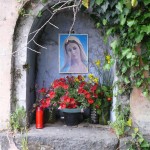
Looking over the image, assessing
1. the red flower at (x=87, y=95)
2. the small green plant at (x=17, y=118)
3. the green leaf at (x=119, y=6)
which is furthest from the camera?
the red flower at (x=87, y=95)

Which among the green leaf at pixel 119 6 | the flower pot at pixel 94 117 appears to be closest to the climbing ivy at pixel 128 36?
the green leaf at pixel 119 6

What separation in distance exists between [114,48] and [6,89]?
127cm

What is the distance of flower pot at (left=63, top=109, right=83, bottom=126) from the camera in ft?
11.2

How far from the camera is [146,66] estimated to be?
293cm

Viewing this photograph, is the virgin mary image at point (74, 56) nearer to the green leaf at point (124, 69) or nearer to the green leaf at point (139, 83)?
the green leaf at point (124, 69)

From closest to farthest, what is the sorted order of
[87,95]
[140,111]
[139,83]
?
[139,83] < [140,111] < [87,95]

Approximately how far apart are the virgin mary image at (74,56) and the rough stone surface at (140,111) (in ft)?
3.22

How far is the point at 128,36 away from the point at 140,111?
0.80 m

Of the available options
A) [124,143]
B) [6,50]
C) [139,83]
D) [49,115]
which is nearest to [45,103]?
[49,115]

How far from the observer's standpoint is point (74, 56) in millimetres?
3850

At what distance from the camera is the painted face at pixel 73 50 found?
3.84 meters

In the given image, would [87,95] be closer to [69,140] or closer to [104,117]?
[104,117]

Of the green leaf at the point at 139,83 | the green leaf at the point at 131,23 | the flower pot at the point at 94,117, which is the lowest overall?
the flower pot at the point at 94,117

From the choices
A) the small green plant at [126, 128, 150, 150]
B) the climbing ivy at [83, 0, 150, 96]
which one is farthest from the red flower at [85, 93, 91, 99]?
the small green plant at [126, 128, 150, 150]
